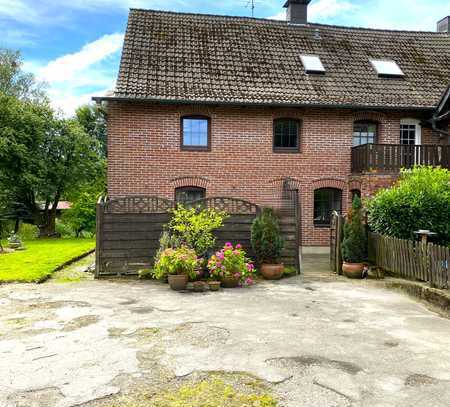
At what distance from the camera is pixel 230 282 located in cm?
903

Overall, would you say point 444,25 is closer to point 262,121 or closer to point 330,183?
point 330,183

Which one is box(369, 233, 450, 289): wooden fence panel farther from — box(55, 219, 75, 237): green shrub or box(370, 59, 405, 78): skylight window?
box(55, 219, 75, 237): green shrub

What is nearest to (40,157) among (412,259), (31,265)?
(31,265)

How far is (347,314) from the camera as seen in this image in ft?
22.5

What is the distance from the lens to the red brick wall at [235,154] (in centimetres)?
1407

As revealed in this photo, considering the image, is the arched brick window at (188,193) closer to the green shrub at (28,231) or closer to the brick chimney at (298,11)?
the brick chimney at (298,11)

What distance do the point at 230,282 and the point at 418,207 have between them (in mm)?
4535

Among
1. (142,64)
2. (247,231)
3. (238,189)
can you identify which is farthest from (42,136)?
(247,231)

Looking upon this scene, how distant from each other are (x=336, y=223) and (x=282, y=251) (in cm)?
156

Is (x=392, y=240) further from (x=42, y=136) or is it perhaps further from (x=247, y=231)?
(x=42, y=136)

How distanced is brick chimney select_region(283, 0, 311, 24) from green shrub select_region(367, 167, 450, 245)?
38.1ft

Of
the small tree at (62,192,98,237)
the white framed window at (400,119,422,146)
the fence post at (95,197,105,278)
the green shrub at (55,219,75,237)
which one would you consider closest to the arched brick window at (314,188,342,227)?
the white framed window at (400,119,422,146)

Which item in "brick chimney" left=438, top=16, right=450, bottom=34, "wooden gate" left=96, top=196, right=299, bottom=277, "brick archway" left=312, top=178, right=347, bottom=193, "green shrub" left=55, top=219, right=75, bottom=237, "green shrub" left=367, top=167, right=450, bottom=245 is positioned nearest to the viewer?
"green shrub" left=367, top=167, right=450, bottom=245

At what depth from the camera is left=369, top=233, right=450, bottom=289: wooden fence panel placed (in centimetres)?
756
